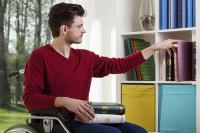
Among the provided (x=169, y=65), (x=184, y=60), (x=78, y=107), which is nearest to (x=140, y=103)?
(x=169, y=65)

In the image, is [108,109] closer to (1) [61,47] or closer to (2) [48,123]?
(2) [48,123]

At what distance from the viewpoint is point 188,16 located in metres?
2.79

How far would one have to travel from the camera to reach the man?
6.85 feet

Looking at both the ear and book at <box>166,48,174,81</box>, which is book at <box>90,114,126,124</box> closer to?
the ear

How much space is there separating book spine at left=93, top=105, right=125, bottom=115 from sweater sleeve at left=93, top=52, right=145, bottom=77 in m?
0.38

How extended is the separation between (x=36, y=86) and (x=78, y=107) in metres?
0.28

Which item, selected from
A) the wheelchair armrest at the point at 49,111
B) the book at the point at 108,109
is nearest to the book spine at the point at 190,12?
the book at the point at 108,109

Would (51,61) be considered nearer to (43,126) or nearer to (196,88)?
(43,126)

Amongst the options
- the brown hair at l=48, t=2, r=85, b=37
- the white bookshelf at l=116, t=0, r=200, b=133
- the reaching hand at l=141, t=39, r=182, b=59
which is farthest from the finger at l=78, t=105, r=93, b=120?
the white bookshelf at l=116, t=0, r=200, b=133

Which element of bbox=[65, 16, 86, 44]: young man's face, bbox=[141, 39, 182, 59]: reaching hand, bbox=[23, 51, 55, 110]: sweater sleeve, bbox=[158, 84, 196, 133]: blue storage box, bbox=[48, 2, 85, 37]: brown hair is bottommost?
bbox=[158, 84, 196, 133]: blue storage box

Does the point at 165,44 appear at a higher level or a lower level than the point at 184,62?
higher

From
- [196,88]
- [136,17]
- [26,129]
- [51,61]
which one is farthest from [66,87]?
[136,17]

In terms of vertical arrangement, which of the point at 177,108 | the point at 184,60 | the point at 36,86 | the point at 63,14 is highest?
the point at 63,14

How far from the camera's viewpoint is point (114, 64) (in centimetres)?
263
